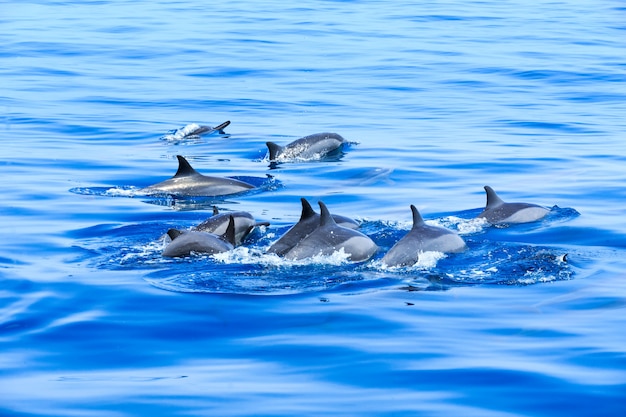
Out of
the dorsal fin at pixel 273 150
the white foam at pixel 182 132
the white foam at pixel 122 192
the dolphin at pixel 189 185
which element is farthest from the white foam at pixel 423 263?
the white foam at pixel 182 132

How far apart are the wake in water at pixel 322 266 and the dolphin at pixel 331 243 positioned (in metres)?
0.10

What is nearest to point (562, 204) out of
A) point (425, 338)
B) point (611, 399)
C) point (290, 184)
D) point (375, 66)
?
point (290, 184)

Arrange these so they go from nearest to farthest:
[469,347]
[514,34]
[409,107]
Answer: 1. [469,347]
2. [409,107]
3. [514,34]

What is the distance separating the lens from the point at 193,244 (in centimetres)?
1191

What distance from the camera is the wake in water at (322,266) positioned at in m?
10.9

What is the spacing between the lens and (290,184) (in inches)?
682

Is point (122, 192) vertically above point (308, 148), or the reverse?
point (308, 148)

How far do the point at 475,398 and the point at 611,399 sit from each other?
907 mm

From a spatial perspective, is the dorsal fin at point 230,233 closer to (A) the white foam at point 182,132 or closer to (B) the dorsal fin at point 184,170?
(B) the dorsal fin at point 184,170

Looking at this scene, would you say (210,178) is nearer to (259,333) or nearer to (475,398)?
(259,333)

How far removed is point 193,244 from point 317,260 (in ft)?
4.36

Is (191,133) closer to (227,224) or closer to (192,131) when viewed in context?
(192,131)

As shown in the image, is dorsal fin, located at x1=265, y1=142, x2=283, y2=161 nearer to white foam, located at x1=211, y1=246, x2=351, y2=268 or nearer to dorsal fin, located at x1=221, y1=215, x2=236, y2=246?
dorsal fin, located at x1=221, y1=215, x2=236, y2=246

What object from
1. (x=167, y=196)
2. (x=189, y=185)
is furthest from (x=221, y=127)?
(x=167, y=196)
